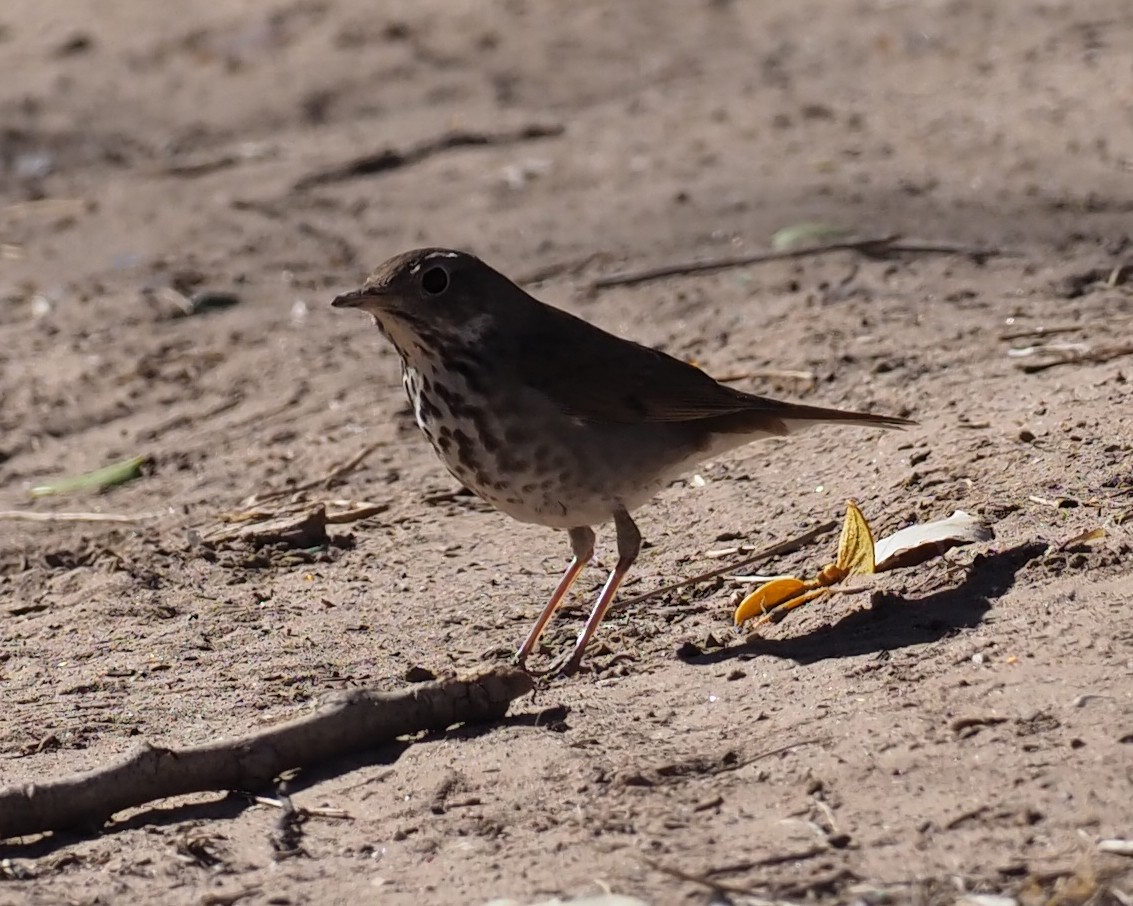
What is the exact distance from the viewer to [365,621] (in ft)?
19.0

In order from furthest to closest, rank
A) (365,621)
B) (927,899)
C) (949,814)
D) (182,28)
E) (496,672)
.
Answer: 1. (182,28)
2. (365,621)
3. (496,672)
4. (949,814)
5. (927,899)

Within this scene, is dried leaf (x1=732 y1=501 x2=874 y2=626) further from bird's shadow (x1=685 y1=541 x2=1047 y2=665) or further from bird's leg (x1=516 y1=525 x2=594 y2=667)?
bird's leg (x1=516 y1=525 x2=594 y2=667)

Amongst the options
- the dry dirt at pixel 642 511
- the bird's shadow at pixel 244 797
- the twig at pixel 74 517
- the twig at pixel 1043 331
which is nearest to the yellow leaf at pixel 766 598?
the dry dirt at pixel 642 511

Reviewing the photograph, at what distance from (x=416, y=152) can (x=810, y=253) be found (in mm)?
3499

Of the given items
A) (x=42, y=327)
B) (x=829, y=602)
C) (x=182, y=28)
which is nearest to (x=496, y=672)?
(x=829, y=602)

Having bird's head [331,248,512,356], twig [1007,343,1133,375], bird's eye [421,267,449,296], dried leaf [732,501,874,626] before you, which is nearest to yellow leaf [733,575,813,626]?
dried leaf [732,501,874,626]

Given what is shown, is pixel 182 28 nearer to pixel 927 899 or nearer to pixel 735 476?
pixel 735 476

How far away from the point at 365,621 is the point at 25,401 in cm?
337

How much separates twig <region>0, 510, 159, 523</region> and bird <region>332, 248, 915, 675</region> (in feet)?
6.26

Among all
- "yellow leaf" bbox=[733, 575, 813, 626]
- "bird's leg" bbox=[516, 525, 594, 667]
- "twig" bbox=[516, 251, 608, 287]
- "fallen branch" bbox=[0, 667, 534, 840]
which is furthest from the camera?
"twig" bbox=[516, 251, 608, 287]

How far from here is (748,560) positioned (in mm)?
5789

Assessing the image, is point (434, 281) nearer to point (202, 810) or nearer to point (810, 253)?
point (202, 810)

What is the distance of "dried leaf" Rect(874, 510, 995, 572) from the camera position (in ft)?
17.3

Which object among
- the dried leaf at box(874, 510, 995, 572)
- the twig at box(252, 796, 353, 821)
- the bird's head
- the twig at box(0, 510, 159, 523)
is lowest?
the dried leaf at box(874, 510, 995, 572)
